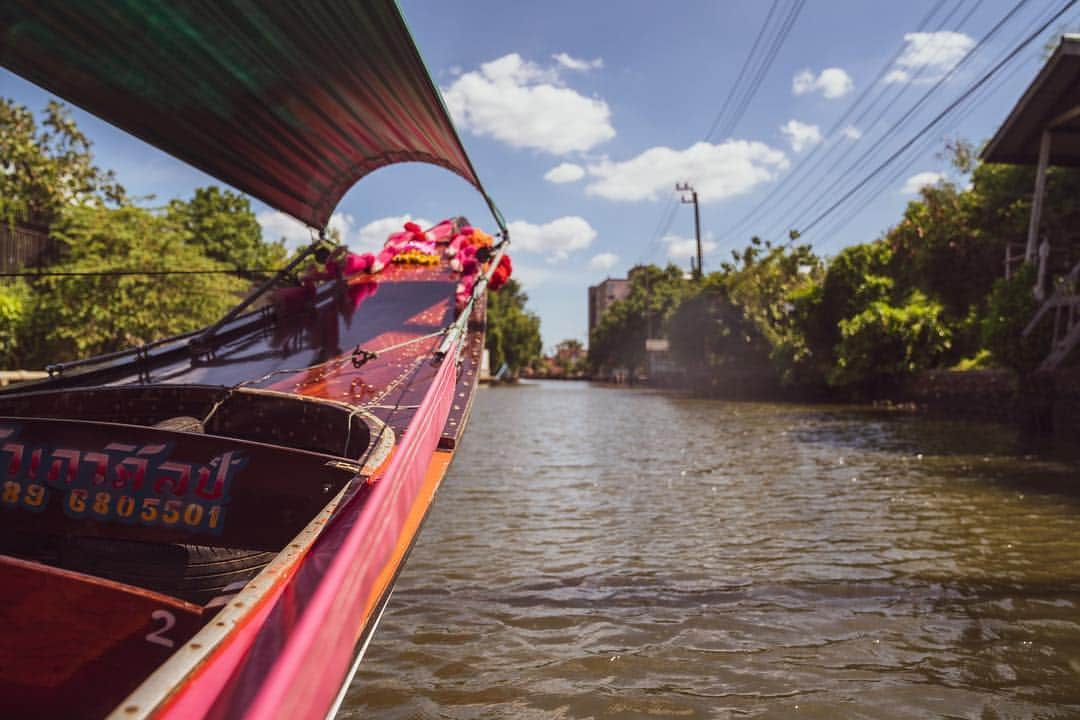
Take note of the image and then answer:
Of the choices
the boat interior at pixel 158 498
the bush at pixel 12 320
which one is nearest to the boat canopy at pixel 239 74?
the boat interior at pixel 158 498

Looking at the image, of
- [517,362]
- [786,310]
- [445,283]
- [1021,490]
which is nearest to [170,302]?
[445,283]

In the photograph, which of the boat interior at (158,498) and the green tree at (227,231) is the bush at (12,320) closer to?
the green tree at (227,231)

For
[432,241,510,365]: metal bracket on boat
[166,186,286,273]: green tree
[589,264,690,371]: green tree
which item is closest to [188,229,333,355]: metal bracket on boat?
[432,241,510,365]: metal bracket on boat

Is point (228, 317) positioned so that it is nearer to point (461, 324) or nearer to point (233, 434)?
point (461, 324)

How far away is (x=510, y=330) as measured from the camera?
64.2m

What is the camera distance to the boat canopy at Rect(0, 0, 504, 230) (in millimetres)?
3281

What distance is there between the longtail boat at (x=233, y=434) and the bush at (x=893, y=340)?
21598 millimetres

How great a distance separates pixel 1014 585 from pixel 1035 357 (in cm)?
1123

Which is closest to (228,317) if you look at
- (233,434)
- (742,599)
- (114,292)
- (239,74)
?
(233,434)

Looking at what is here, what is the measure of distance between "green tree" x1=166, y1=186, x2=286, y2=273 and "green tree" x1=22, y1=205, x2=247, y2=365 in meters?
10.6

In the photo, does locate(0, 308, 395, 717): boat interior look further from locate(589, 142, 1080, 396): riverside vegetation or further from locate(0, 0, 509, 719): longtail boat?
locate(589, 142, 1080, 396): riverside vegetation

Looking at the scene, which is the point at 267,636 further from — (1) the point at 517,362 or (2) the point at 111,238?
(1) the point at 517,362

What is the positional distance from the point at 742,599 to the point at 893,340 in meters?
22.4

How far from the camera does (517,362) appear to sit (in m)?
68.7
